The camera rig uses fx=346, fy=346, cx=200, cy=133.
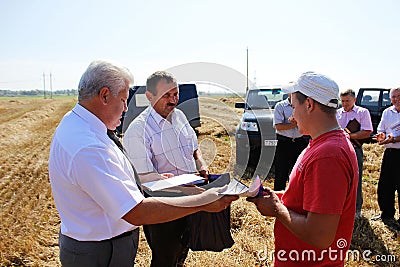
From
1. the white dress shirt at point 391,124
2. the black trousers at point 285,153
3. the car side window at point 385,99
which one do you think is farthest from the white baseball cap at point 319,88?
the car side window at point 385,99

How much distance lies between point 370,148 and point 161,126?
923 cm

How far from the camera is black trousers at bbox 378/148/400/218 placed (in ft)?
15.1

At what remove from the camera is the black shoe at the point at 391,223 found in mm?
4430

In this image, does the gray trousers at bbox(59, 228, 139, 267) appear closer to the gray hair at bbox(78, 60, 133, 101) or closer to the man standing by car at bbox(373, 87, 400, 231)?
the gray hair at bbox(78, 60, 133, 101)

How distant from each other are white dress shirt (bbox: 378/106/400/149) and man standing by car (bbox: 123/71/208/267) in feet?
9.86

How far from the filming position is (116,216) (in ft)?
5.02

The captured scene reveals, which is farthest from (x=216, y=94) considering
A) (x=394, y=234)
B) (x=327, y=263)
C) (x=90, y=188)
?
(x=394, y=234)

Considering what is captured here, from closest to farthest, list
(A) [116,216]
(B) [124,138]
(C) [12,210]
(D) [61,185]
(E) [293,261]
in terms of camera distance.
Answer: (A) [116,216] → (D) [61,185] → (E) [293,261] → (B) [124,138] → (C) [12,210]

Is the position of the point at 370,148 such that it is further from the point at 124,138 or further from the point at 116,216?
the point at 116,216

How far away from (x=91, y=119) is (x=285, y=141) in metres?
3.65

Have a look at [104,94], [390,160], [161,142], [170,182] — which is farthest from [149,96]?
[390,160]

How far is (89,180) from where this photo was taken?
1518mm

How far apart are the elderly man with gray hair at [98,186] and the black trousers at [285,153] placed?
323cm

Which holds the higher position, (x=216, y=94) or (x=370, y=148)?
(x=216, y=94)
